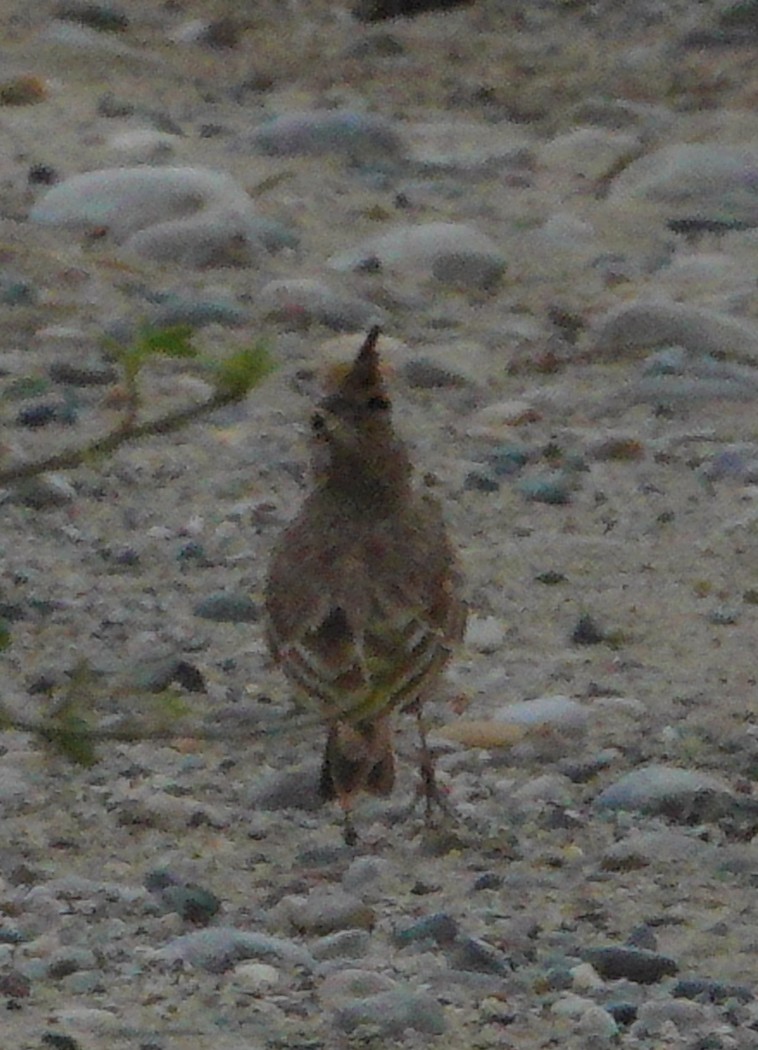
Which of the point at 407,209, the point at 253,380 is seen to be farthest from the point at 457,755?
the point at 407,209

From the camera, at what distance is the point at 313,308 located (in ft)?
26.9

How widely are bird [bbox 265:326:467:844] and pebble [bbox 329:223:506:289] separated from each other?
3.20 metres

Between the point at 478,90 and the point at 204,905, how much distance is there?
7.26 metres

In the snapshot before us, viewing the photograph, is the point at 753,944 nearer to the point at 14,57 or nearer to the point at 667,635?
the point at 667,635

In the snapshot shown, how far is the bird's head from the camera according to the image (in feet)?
17.2

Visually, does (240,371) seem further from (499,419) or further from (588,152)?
(588,152)

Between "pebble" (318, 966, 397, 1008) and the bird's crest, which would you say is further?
the bird's crest

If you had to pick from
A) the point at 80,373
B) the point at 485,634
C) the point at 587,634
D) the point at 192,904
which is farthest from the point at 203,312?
the point at 192,904

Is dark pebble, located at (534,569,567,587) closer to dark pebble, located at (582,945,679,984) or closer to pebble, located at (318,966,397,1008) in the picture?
dark pebble, located at (582,945,679,984)

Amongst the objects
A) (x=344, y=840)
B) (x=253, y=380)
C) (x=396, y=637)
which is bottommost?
(x=344, y=840)

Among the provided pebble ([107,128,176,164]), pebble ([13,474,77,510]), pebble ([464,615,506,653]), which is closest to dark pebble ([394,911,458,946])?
pebble ([464,615,506,653])

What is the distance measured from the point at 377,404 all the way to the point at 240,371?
3.00m

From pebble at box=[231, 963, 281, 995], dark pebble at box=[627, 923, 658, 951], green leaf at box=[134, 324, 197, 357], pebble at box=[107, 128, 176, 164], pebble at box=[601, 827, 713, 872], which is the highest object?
green leaf at box=[134, 324, 197, 357]

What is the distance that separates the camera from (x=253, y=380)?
2.27 m
